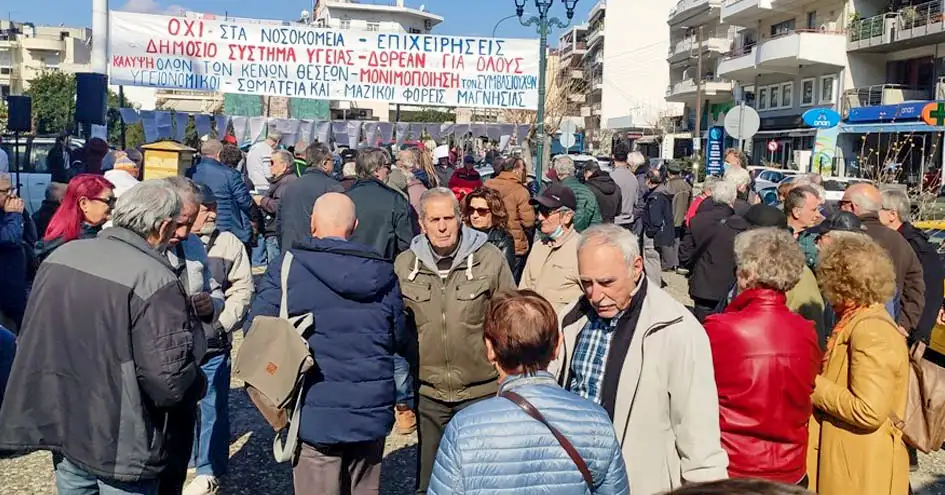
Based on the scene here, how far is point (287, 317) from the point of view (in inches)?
141

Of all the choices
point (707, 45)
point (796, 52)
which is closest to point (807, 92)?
point (796, 52)

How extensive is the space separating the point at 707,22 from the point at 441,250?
5809 centimetres

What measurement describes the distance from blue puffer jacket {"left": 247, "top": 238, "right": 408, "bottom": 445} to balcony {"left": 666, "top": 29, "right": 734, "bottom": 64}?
5469cm

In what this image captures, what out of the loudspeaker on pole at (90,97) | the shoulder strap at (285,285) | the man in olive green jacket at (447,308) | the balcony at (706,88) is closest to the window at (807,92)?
the balcony at (706,88)

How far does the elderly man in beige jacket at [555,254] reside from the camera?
518 centimetres

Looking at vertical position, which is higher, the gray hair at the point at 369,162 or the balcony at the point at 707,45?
the balcony at the point at 707,45

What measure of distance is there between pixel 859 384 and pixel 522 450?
173cm

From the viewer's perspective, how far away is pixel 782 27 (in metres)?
44.3

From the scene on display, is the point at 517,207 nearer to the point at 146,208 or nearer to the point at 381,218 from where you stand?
the point at 381,218

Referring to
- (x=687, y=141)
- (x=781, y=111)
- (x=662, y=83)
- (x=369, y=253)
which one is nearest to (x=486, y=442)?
(x=369, y=253)

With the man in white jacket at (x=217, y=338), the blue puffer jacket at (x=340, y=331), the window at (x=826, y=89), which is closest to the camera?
the blue puffer jacket at (x=340, y=331)

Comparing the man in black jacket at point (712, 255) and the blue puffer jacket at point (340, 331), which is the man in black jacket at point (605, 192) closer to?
the man in black jacket at point (712, 255)

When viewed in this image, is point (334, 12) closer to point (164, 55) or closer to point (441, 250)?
point (164, 55)

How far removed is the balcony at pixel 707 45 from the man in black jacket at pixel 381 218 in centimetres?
5183
